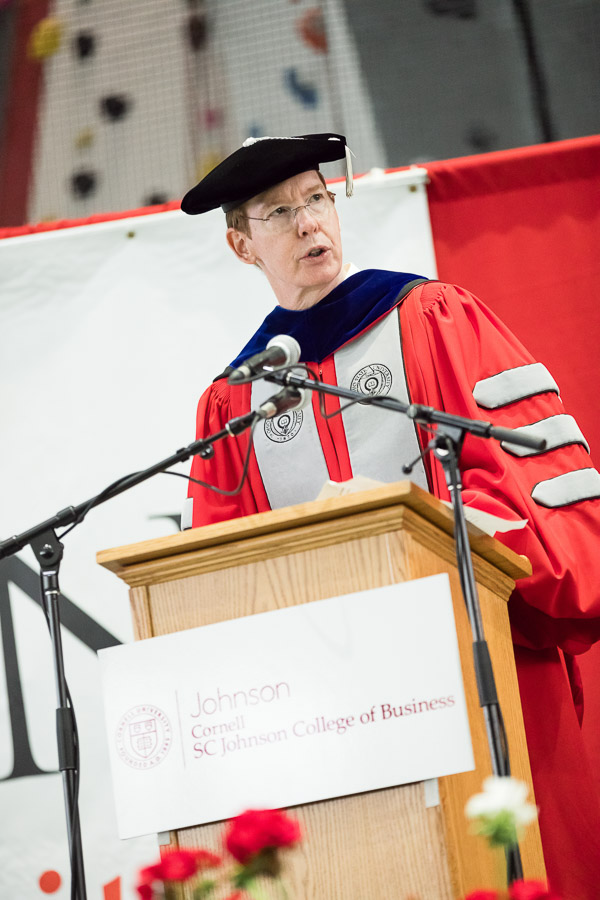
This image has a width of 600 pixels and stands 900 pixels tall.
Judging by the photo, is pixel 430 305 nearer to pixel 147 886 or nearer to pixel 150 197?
pixel 150 197

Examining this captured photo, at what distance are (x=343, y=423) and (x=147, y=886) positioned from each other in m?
1.90

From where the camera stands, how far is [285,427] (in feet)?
9.73

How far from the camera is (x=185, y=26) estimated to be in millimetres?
4148

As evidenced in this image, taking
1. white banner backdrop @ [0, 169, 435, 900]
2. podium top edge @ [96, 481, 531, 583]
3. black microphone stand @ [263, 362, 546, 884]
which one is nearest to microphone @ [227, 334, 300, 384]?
black microphone stand @ [263, 362, 546, 884]

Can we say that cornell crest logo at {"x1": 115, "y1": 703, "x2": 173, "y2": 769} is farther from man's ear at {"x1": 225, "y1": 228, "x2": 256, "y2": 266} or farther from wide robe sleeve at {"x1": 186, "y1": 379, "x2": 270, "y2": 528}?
man's ear at {"x1": 225, "y1": 228, "x2": 256, "y2": 266}

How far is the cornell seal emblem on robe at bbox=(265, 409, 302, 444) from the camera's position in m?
2.95

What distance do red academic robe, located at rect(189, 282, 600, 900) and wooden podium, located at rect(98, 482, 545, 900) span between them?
0.27 meters

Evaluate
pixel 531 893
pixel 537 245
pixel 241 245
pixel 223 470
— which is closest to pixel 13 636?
pixel 223 470

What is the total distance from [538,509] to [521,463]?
0.13 m

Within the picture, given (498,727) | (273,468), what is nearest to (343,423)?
(273,468)

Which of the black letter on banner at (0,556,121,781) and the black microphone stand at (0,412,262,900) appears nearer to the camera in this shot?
the black microphone stand at (0,412,262,900)

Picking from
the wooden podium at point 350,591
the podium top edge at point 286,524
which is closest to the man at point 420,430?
the wooden podium at point 350,591

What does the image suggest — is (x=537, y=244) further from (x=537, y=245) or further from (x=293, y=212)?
(x=293, y=212)

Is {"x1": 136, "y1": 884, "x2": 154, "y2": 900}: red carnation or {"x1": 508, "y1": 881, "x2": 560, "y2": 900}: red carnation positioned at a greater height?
{"x1": 136, "y1": 884, "x2": 154, "y2": 900}: red carnation
